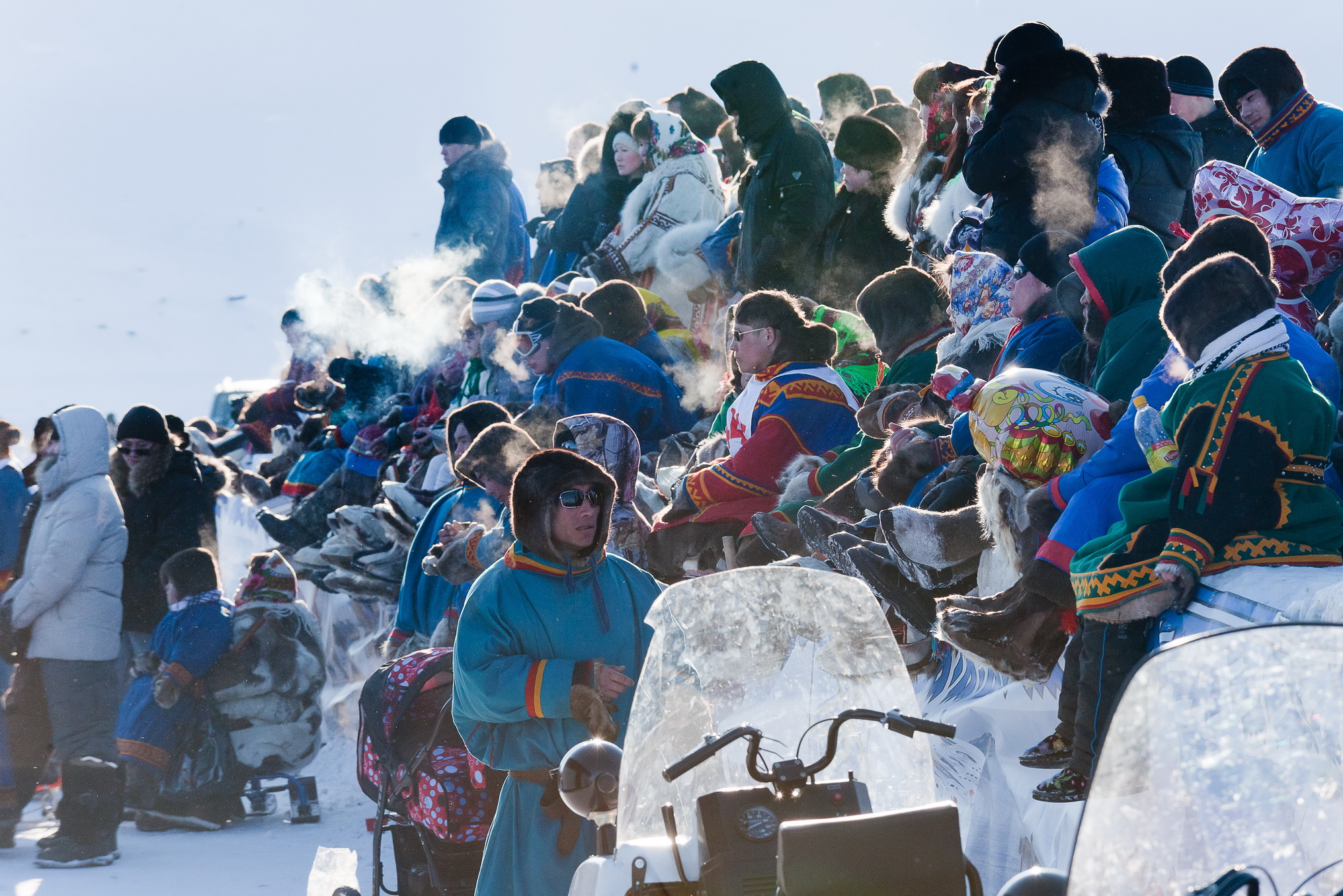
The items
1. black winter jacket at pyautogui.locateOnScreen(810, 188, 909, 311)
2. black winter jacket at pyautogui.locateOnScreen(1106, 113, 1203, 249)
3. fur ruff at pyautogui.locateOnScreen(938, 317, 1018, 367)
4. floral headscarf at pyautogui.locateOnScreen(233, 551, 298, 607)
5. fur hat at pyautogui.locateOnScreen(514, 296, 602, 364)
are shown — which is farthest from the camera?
floral headscarf at pyautogui.locateOnScreen(233, 551, 298, 607)

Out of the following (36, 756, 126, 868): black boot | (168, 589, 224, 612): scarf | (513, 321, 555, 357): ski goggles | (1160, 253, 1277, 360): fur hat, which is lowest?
(36, 756, 126, 868): black boot

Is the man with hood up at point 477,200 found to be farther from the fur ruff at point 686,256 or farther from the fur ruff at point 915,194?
the fur ruff at point 915,194

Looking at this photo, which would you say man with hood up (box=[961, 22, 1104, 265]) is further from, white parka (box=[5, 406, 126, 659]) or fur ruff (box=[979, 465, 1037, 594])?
white parka (box=[5, 406, 126, 659])

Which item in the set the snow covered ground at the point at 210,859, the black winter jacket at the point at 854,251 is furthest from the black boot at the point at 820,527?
the black winter jacket at the point at 854,251

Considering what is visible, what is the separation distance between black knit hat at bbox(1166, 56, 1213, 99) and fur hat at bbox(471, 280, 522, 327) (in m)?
4.28

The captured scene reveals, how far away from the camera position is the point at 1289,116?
209 inches

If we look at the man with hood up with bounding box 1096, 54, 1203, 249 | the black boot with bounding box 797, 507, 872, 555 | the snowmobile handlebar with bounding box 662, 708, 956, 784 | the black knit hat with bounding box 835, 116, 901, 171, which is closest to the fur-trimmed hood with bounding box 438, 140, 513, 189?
the black knit hat with bounding box 835, 116, 901, 171

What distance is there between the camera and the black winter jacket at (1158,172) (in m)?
5.87

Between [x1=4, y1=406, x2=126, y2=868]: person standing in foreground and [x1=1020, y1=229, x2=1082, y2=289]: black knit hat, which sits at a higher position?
[x1=1020, y1=229, x2=1082, y2=289]: black knit hat

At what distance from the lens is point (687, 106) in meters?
11.4

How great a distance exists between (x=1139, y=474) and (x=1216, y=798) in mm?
1822

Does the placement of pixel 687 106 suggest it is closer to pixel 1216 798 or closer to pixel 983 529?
pixel 983 529

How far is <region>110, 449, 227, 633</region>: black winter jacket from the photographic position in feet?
24.8

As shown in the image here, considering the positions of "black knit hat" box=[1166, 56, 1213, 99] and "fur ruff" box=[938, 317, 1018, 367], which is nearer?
"fur ruff" box=[938, 317, 1018, 367]
